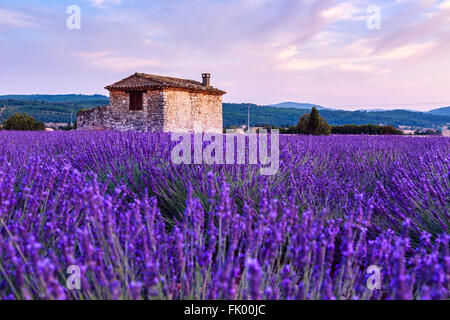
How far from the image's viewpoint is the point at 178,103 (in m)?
19.3

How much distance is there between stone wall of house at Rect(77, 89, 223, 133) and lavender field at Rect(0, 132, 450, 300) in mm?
14068

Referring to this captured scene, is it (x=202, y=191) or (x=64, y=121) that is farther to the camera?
(x=64, y=121)

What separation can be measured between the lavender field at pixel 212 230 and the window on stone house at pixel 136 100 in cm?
1514

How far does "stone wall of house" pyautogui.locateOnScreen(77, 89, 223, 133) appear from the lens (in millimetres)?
18422

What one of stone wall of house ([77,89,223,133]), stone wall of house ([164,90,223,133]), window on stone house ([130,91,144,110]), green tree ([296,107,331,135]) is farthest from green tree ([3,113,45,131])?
green tree ([296,107,331,135])

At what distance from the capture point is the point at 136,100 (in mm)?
19422

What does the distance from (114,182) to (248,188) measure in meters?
1.02

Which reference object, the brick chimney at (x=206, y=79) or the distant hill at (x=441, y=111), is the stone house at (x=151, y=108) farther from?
the distant hill at (x=441, y=111)

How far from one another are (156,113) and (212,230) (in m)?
17.6

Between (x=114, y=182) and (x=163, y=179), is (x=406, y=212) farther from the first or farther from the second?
(x=114, y=182)

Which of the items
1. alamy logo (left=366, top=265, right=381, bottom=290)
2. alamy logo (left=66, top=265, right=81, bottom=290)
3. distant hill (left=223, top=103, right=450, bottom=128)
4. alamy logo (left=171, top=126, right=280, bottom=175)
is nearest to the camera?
alamy logo (left=66, top=265, right=81, bottom=290)

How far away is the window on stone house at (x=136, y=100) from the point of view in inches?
758

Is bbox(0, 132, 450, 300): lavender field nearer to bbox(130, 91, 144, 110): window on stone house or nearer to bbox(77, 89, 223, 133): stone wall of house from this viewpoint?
bbox(77, 89, 223, 133): stone wall of house
